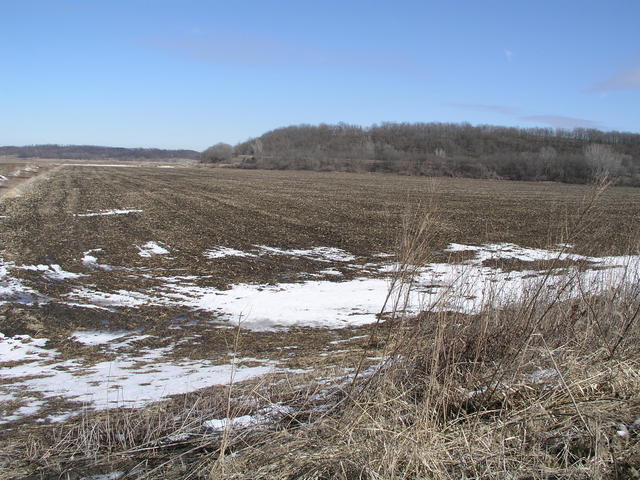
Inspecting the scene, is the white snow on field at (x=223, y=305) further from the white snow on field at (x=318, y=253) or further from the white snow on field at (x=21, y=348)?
the white snow on field at (x=318, y=253)

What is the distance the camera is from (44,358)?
22.2 ft

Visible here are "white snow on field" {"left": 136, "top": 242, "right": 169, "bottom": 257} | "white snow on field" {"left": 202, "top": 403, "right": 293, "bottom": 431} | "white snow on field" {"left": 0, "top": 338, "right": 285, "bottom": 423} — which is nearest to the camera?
"white snow on field" {"left": 202, "top": 403, "right": 293, "bottom": 431}

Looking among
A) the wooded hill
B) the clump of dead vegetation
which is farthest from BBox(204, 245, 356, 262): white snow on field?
the wooded hill

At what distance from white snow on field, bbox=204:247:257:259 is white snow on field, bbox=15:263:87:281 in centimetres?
383

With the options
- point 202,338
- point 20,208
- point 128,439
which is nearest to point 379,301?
point 202,338

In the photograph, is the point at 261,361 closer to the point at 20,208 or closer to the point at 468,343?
the point at 468,343

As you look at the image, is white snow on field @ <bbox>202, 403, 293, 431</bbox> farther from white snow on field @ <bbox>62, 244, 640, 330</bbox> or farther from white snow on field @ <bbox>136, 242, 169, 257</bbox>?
white snow on field @ <bbox>136, 242, 169, 257</bbox>

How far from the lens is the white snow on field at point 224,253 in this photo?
48.0ft

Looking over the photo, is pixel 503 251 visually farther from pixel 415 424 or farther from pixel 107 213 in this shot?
pixel 107 213

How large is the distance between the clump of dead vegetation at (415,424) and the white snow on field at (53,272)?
840cm

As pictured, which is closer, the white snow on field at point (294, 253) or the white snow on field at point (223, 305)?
the white snow on field at point (223, 305)

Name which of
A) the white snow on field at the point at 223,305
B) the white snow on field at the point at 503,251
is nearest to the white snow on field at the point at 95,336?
the white snow on field at the point at 223,305

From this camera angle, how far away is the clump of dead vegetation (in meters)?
2.77

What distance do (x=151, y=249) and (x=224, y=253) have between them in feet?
7.32
